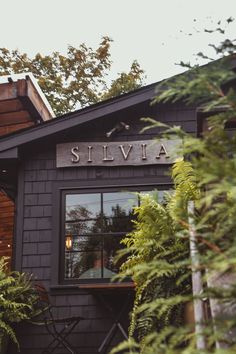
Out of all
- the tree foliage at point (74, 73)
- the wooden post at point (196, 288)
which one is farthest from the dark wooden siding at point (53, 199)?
the tree foliage at point (74, 73)

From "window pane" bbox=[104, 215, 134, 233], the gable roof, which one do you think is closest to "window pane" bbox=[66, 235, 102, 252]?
"window pane" bbox=[104, 215, 134, 233]

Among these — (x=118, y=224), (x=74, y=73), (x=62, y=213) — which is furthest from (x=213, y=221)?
(x=74, y=73)

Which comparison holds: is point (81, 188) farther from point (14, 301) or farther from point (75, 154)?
point (14, 301)

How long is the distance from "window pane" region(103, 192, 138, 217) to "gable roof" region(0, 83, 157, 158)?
39.4 inches

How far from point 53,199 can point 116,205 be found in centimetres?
78

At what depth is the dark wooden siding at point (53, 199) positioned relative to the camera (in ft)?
21.6

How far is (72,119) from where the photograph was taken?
718cm

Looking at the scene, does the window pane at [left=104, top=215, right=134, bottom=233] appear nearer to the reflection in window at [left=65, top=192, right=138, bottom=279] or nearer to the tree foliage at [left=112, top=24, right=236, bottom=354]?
the reflection in window at [left=65, top=192, right=138, bottom=279]

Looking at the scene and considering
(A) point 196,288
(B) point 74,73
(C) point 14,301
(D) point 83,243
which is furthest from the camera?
(B) point 74,73

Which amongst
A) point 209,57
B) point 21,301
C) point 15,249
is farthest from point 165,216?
point 15,249

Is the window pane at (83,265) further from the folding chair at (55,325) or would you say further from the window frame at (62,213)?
the folding chair at (55,325)

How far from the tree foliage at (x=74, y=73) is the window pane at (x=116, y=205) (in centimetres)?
1006

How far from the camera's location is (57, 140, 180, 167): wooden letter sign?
281 inches

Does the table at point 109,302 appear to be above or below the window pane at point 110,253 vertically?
below
